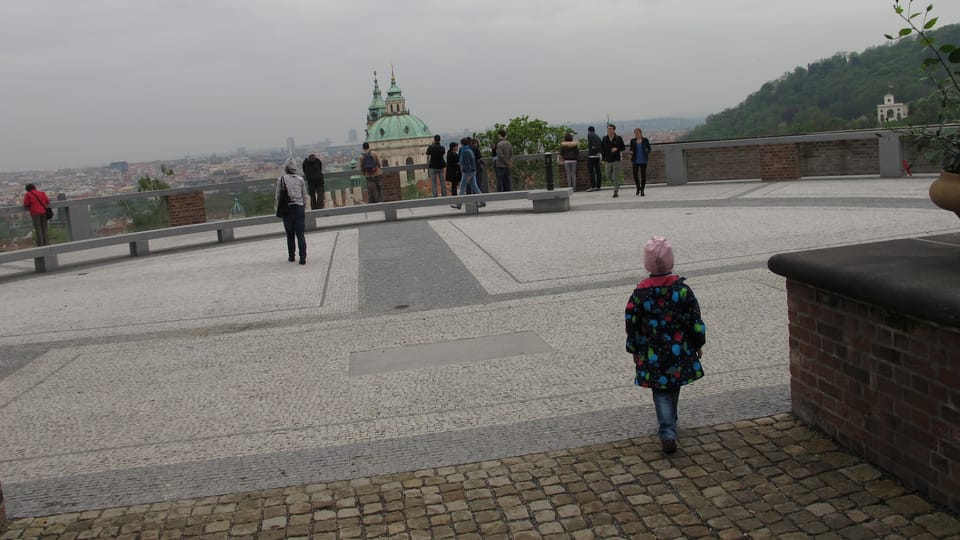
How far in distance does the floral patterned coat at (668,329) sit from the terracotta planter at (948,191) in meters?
1.43

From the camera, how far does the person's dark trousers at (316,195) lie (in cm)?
2081

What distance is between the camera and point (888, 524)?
4.22 metres

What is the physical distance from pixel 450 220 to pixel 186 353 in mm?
10791

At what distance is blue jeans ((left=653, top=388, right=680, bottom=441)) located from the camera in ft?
17.4

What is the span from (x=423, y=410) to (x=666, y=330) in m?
1.96

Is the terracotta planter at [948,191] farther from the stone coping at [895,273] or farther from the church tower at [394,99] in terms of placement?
the church tower at [394,99]

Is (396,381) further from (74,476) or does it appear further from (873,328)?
(873,328)

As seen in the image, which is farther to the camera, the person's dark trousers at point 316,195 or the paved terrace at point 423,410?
the person's dark trousers at point 316,195

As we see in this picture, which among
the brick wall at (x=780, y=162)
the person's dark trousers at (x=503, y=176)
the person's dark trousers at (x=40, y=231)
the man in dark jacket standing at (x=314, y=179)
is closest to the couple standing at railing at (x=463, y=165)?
the person's dark trousers at (x=503, y=176)

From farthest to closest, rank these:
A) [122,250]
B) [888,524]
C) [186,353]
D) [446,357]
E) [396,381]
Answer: [122,250], [186,353], [446,357], [396,381], [888,524]

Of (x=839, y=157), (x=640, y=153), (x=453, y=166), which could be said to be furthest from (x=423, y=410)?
(x=839, y=157)

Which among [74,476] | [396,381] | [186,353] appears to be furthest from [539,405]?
[186,353]

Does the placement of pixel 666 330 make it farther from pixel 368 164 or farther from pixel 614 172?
pixel 614 172

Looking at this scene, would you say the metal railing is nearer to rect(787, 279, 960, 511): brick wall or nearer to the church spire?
rect(787, 279, 960, 511): brick wall
